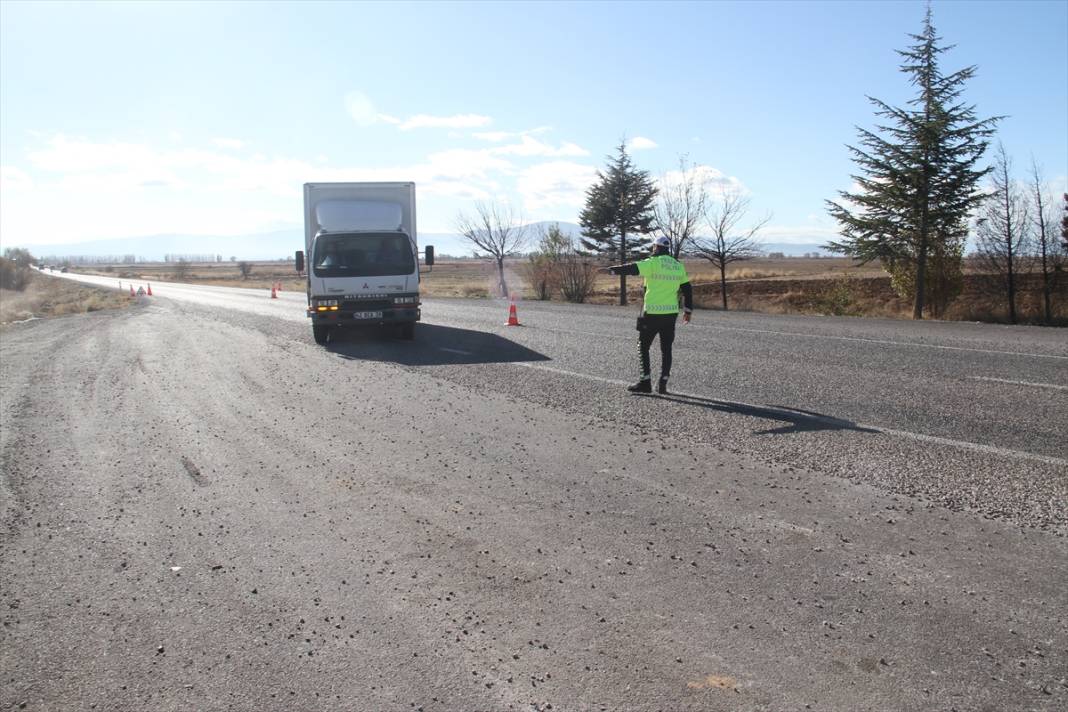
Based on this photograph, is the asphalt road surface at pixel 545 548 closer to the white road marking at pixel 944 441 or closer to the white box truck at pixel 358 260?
the white road marking at pixel 944 441

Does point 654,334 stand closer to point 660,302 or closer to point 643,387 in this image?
point 660,302

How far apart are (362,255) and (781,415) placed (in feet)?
34.9

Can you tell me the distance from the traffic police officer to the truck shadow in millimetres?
3669

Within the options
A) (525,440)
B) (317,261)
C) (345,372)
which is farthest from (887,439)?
(317,261)

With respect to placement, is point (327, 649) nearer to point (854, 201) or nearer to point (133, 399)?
point (133, 399)

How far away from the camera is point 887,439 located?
7148 millimetres

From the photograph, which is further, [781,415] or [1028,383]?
[1028,383]

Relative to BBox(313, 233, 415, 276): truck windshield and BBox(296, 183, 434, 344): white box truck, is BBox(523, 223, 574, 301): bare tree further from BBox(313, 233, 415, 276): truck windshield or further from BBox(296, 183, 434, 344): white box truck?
BBox(313, 233, 415, 276): truck windshield

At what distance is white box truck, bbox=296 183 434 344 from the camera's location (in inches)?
644

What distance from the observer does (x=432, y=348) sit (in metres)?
15.7

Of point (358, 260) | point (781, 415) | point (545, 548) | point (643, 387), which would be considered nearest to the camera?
point (545, 548)

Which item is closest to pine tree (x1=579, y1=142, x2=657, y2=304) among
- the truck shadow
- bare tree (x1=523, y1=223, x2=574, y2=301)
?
bare tree (x1=523, y1=223, x2=574, y2=301)

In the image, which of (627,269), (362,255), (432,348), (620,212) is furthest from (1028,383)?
(620,212)

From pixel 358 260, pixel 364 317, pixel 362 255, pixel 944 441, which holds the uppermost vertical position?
pixel 362 255
